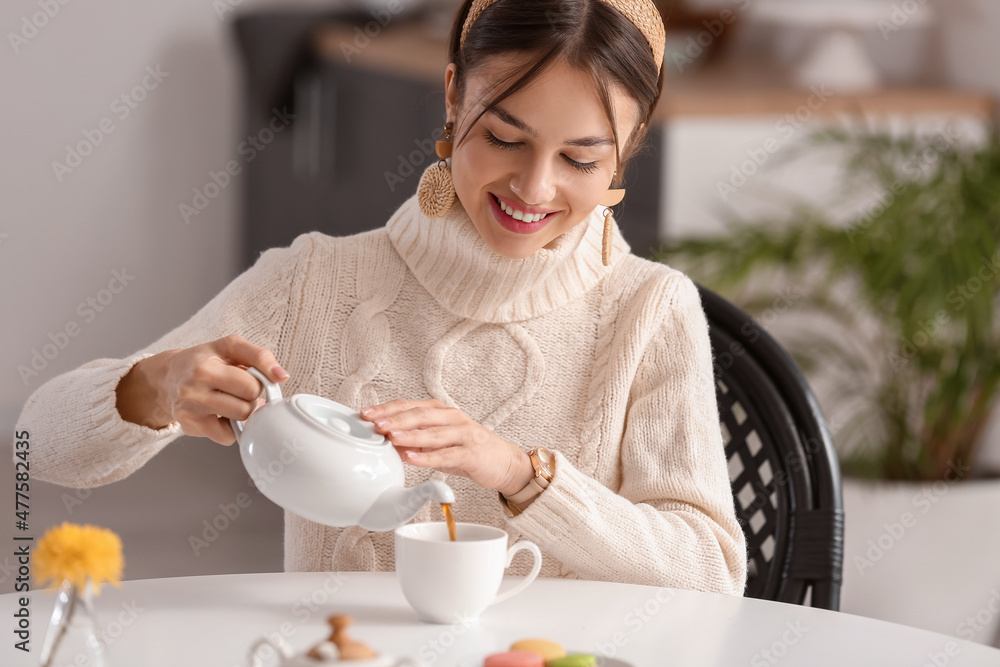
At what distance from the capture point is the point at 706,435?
1.21 metres

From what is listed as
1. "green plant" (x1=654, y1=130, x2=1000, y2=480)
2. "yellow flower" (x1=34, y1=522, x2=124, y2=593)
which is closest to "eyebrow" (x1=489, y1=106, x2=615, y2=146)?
"yellow flower" (x1=34, y1=522, x2=124, y2=593)

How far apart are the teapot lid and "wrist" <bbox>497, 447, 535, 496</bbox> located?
0.67 ft

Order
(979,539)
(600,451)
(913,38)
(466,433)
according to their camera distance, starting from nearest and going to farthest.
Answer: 1. (466,433)
2. (600,451)
3. (979,539)
4. (913,38)

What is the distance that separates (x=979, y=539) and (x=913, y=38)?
1507 mm

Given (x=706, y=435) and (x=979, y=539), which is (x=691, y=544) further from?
(x=979, y=539)

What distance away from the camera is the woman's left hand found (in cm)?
92

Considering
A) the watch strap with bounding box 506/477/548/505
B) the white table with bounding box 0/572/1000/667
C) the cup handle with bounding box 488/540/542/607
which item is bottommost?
the white table with bounding box 0/572/1000/667

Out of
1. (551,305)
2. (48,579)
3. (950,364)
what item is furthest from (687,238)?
(48,579)

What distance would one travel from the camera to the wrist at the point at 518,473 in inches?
41.9

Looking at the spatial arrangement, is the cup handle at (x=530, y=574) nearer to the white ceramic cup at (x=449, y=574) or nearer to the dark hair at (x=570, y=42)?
the white ceramic cup at (x=449, y=574)

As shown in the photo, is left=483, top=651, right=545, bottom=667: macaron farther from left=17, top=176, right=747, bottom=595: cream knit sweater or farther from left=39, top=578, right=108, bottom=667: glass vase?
left=17, top=176, right=747, bottom=595: cream knit sweater

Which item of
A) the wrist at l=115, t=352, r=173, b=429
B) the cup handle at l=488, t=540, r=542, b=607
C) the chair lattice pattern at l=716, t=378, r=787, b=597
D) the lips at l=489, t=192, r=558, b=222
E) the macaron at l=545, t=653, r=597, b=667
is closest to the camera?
the macaron at l=545, t=653, r=597, b=667

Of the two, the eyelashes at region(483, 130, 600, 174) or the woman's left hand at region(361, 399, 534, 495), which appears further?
the eyelashes at region(483, 130, 600, 174)

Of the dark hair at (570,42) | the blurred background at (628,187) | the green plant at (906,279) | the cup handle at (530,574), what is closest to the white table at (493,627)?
the cup handle at (530,574)
